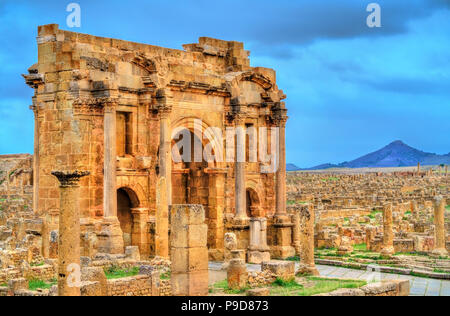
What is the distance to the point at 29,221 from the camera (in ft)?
65.9

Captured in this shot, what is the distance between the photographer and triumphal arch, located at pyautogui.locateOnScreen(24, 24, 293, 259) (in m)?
19.9

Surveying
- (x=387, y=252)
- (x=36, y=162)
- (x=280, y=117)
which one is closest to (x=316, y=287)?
(x=387, y=252)

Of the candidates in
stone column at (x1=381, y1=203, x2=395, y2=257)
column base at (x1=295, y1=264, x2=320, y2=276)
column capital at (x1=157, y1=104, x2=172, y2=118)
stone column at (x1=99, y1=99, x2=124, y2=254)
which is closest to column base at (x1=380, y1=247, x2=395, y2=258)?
stone column at (x1=381, y1=203, x2=395, y2=257)

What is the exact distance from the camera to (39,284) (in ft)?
51.0

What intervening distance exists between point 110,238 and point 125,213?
101 inches

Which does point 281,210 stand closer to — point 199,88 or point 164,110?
point 199,88

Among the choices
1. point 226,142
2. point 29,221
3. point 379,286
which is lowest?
point 379,286

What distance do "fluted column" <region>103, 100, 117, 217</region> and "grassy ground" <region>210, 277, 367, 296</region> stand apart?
410 cm

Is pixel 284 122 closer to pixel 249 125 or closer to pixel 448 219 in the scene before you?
pixel 249 125

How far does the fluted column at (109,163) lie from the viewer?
19.8 metres

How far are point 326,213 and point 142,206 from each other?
18.9 meters

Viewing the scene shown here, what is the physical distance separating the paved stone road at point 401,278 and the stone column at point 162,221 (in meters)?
1.76
